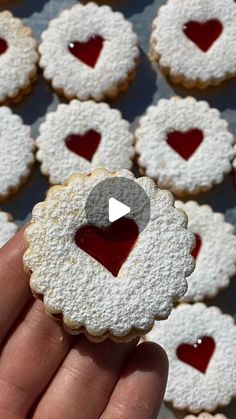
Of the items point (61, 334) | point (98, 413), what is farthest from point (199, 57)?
point (98, 413)

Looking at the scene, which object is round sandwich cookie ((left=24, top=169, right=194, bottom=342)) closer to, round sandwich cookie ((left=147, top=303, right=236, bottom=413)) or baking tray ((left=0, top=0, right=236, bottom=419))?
round sandwich cookie ((left=147, top=303, right=236, bottom=413))

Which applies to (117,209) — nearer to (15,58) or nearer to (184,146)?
(184,146)

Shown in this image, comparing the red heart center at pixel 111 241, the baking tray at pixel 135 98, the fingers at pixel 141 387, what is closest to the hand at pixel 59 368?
the fingers at pixel 141 387

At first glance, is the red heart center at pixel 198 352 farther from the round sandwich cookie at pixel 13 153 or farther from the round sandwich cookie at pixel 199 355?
the round sandwich cookie at pixel 13 153

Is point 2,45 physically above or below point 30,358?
above

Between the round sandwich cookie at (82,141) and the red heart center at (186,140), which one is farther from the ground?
the red heart center at (186,140)

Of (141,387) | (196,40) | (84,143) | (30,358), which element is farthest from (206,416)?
(196,40)
